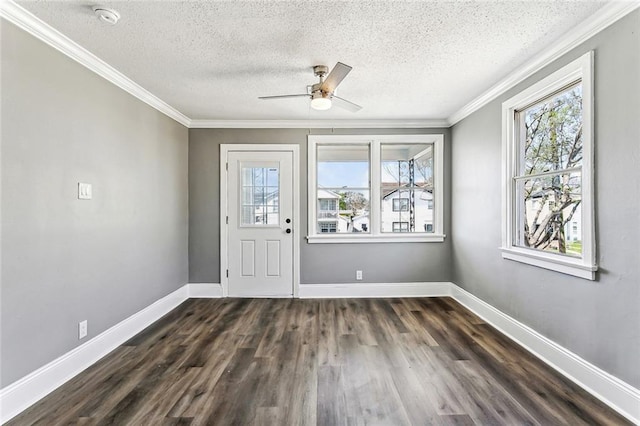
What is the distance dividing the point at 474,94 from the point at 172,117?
352 cm

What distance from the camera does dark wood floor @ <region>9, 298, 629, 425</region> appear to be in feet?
5.64

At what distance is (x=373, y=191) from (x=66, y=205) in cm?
324

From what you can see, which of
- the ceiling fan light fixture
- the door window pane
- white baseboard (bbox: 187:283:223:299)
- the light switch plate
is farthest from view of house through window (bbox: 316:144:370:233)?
A: the light switch plate

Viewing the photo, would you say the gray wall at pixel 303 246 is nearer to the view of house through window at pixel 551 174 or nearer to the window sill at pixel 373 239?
the window sill at pixel 373 239

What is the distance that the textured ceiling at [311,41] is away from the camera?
1.74 metres

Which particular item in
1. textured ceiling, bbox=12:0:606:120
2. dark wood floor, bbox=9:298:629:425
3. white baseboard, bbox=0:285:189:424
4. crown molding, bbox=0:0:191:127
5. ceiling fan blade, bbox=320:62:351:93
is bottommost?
dark wood floor, bbox=9:298:629:425

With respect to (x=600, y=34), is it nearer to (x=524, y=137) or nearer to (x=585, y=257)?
(x=524, y=137)

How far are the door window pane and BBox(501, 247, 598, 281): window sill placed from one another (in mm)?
2761

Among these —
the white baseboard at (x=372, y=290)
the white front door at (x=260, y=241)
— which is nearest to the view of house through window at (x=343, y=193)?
the white front door at (x=260, y=241)

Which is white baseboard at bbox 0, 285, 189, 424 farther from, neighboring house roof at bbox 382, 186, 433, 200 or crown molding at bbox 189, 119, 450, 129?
neighboring house roof at bbox 382, 186, 433, 200

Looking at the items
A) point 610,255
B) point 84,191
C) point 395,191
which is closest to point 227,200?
point 84,191

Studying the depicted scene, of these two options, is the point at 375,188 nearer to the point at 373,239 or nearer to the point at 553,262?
the point at 373,239

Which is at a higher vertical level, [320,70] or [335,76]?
[320,70]

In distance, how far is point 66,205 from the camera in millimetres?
2086
